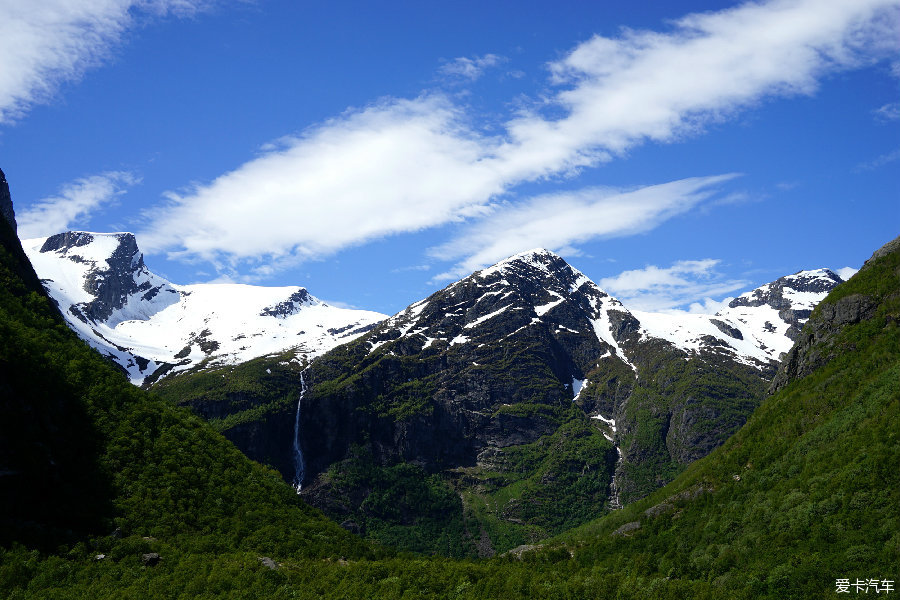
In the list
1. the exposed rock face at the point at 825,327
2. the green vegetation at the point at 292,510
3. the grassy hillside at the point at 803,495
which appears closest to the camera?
the green vegetation at the point at 292,510

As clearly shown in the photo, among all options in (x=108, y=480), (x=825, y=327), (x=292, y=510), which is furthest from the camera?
(x=825, y=327)

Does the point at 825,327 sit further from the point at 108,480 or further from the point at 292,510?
the point at 108,480

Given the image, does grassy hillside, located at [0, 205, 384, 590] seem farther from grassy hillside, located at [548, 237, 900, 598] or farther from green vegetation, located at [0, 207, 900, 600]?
grassy hillside, located at [548, 237, 900, 598]

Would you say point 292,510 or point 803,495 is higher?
point 803,495

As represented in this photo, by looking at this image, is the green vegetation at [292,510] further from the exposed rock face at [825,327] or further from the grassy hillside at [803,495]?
the exposed rock face at [825,327]

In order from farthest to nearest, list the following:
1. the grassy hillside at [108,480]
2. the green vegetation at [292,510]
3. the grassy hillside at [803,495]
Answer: the grassy hillside at [803,495]
the grassy hillside at [108,480]
the green vegetation at [292,510]

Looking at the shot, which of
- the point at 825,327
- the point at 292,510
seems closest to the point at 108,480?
the point at 292,510

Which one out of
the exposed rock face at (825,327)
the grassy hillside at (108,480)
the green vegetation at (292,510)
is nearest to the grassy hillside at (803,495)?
the green vegetation at (292,510)

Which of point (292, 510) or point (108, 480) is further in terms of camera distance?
point (292, 510)

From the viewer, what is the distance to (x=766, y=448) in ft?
422

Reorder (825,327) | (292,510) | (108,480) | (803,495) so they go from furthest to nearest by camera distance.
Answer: (825,327) < (292,510) < (803,495) < (108,480)

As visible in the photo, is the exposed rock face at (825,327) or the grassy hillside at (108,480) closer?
the grassy hillside at (108,480)

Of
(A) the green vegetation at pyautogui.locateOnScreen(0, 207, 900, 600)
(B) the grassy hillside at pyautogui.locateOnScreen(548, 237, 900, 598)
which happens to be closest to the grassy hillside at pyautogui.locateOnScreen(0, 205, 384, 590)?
(A) the green vegetation at pyautogui.locateOnScreen(0, 207, 900, 600)

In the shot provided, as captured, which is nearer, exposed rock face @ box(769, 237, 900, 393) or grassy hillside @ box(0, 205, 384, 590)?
grassy hillside @ box(0, 205, 384, 590)
